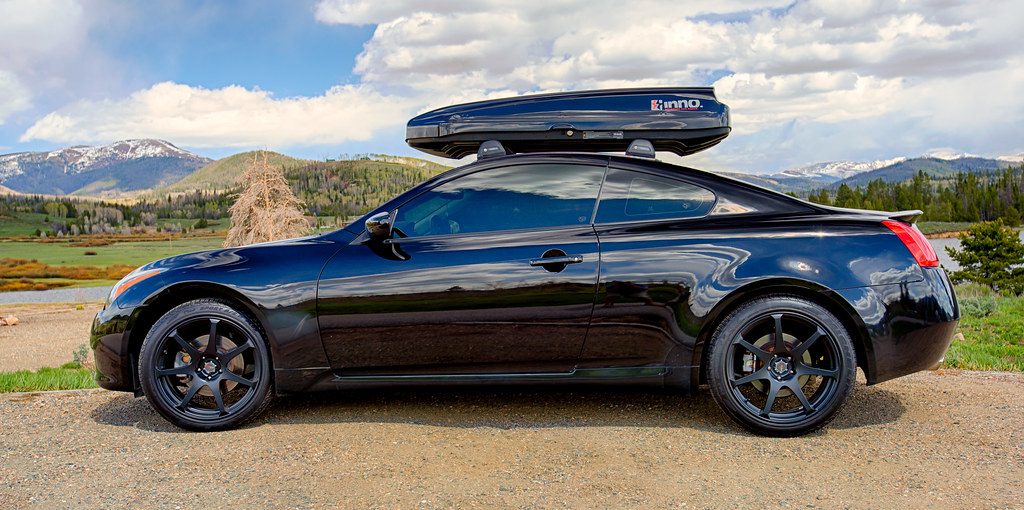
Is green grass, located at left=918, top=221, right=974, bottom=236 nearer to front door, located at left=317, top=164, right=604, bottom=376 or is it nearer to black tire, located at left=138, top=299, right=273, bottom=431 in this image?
front door, located at left=317, top=164, right=604, bottom=376

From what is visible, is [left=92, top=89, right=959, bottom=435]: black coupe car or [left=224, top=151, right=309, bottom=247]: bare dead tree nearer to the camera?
[left=92, top=89, right=959, bottom=435]: black coupe car

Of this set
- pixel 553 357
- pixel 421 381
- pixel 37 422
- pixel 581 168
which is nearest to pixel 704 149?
pixel 581 168

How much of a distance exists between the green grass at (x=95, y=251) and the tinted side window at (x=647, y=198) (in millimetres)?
108201

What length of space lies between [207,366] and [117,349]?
0.60 metres

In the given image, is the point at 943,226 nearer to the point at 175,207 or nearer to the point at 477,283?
the point at 477,283

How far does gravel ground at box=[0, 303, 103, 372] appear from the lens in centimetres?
2159

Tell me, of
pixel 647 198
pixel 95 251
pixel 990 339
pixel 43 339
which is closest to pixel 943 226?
pixel 43 339

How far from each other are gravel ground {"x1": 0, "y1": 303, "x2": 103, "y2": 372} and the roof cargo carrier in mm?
16218

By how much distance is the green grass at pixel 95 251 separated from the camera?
112500 mm

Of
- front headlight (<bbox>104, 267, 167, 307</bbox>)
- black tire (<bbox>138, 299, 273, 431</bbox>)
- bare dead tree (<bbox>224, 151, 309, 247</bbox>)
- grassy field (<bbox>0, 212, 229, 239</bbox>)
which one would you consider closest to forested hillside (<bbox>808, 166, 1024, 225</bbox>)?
grassy field (<bbox>0, 212, 229, 239</bbox>)

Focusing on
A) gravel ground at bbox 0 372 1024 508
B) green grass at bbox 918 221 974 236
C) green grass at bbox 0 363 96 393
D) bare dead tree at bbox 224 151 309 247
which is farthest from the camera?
green grass at bbox 918 221 974 236

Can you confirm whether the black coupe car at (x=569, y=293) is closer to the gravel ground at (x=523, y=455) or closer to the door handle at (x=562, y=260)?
the door handle at (x=562, y=260)

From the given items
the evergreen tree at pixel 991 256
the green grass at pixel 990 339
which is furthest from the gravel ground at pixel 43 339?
the evergreen tree at pixel 991 256

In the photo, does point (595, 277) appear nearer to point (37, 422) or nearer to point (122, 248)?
point (37, 422)
